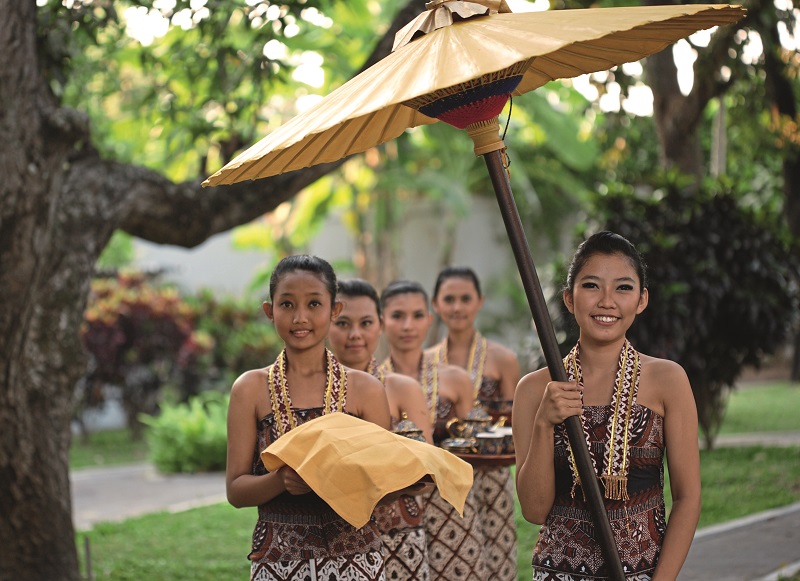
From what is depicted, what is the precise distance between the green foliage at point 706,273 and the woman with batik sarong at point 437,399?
13.9 feet

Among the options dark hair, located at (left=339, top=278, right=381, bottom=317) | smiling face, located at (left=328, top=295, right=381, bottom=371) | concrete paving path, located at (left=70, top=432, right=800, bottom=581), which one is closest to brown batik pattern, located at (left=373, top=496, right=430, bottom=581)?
smiling face, located at (left=328, top=295, right=381, bottom=371)

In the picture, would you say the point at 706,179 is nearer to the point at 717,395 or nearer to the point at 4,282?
the point at 717,395

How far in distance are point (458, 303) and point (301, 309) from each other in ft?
8.46

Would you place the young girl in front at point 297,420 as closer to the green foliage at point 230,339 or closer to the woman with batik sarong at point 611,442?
the woman with batik sarong at point 611,442

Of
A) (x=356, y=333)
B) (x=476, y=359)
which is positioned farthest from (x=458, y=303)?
(x=356, y=333)

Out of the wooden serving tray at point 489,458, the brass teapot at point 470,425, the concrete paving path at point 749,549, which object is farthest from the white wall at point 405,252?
the wooden serving tray at point 489,458

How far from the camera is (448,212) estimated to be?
20.0 m

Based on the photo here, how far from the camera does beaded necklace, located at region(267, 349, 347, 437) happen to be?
3.35m

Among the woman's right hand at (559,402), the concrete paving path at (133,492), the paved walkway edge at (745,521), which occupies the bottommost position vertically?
the paved walkway edge at (745,521)

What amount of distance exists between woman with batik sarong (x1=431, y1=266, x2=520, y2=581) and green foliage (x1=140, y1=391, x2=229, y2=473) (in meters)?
6.62

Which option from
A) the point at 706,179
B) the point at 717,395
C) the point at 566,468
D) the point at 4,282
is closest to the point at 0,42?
the point at 4,282

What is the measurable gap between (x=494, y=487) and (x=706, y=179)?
5.90 meters

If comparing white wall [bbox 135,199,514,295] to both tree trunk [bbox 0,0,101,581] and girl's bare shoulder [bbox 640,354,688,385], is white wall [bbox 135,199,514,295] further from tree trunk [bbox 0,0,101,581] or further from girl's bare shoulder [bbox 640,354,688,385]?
girl's bare shoulder [bbox 640,354,688,385]

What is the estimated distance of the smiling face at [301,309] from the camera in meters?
3.41
